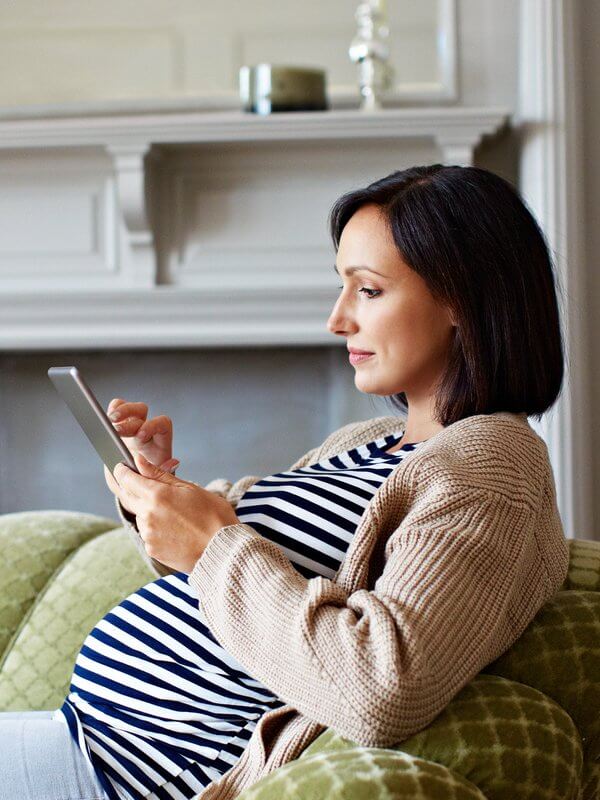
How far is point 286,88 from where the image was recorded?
8.01ft

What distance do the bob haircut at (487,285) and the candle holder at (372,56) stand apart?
1.39 m

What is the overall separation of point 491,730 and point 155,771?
41 cm

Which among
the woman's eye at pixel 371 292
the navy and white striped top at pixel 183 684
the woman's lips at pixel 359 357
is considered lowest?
the navy and white striped top at pixel 183 684

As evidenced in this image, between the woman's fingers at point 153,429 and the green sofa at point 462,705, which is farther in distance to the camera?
the woman's fingers at point 153,429

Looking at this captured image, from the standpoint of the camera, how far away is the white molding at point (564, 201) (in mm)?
2383

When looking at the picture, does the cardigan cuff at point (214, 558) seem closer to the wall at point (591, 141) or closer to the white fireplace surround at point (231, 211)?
the white fireplace surround at point (231, 211)

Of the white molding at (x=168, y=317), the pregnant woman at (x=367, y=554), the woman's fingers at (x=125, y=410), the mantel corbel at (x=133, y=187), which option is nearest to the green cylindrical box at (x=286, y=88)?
the mantel corbel at (x=133, y=187)

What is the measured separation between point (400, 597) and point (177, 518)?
0.25 metres

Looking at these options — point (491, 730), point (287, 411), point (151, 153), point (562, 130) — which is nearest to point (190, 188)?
point (151, 153)

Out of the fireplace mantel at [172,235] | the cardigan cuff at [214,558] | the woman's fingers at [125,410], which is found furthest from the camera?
the fireplace mantel at [172,235]

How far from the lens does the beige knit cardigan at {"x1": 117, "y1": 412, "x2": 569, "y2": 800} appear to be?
847mm

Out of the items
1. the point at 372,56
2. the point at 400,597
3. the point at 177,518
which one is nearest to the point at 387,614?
the point at 400,597

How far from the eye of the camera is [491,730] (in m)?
0.87

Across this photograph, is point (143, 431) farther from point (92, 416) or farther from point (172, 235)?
point (172, 235)
